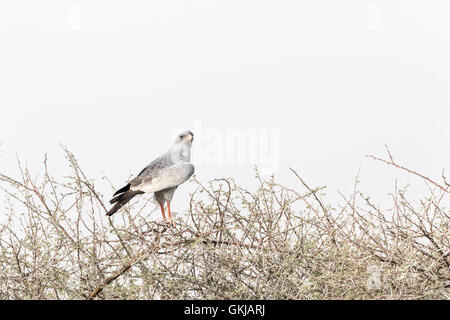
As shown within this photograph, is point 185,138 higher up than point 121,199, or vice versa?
point 185,138

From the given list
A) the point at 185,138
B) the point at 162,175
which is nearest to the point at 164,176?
the point at 162,175

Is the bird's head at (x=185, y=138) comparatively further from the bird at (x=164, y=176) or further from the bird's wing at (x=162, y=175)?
the bird's wing at (x=162, y=175)

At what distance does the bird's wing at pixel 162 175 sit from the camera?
5.45m

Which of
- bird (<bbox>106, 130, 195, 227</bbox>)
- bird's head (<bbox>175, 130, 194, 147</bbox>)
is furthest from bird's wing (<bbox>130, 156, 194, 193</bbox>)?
bird's head (<bbox>175, 130, 194, 147</bbox>)

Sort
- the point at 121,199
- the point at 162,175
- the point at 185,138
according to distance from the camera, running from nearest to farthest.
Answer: the point at 121,199 → the point at 162,175 → the point at 185,138

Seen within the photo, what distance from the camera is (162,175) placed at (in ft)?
18.2

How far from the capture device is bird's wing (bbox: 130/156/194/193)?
5453 mm

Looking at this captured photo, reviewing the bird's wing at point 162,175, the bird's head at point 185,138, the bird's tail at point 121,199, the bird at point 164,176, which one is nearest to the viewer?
the bird's tail at point 121,199

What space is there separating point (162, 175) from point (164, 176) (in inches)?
0.8

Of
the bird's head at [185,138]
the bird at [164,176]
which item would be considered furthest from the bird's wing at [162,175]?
the bird's head at [185,138]

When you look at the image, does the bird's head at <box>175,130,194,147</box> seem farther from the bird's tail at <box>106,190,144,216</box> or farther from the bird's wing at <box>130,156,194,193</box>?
the bird's tail at <box>106,190,144,216</box>

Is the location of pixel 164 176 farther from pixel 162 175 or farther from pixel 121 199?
pixel 121 199
